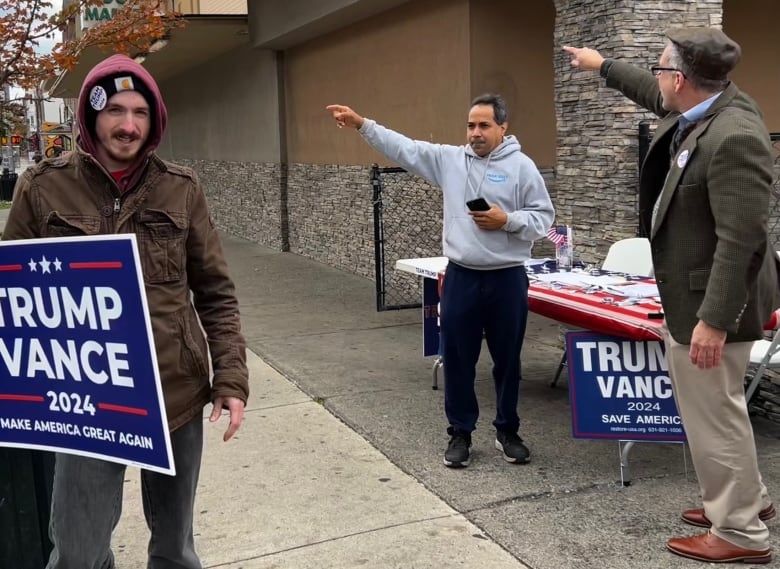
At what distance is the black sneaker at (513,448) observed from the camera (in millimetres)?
4406

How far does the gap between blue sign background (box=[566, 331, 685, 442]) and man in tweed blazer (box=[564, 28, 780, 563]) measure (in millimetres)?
698

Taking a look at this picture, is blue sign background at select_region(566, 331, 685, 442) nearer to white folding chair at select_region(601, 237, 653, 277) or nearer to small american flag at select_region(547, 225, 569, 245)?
white folding chair at select_region(601, 237, 653, 277)

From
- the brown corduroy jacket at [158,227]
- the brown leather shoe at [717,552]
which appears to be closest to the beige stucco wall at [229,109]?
the brown leather shoe at [717,552]

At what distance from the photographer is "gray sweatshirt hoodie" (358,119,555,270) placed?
4160 millimetres

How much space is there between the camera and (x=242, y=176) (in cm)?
1523

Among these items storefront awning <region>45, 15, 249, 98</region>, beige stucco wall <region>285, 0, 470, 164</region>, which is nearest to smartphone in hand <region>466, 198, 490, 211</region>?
beige stucco wall <region>285, 0, 470, 164</region>

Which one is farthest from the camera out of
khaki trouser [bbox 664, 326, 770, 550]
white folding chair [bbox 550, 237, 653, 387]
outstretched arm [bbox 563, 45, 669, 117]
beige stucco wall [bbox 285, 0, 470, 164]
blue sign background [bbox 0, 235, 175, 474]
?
beige stucco wall [bbox 285, 0, 470, 164]

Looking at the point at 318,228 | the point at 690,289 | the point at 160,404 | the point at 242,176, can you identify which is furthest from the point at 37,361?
the point at 242,176

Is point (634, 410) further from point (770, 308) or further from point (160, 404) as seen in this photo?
point (160, 404)

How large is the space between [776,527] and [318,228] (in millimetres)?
9212

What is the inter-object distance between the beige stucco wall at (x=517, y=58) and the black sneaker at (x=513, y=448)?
13.6ft

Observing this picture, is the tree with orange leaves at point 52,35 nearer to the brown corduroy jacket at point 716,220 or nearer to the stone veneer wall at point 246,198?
the stone veneer wall at point 246,198

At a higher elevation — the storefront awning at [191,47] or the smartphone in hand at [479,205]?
the storefront awning at [191,47]

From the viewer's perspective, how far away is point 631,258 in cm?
542
